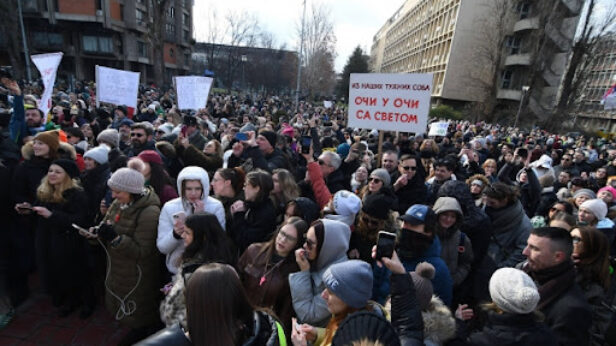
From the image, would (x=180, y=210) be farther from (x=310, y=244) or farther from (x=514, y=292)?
(x=514, y=292)

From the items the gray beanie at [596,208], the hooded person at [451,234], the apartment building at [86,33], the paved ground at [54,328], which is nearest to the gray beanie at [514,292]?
the hooded person at [451,234]

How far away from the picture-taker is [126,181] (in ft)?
9.26

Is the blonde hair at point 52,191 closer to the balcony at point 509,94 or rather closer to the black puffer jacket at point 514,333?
the black puffer jacket at point 514,333

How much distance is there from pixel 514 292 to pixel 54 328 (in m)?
4.10

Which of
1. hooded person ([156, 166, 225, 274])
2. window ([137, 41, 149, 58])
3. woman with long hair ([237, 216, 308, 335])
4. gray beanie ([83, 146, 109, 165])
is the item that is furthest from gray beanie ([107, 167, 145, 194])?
window ([137, 41, 149, 58])

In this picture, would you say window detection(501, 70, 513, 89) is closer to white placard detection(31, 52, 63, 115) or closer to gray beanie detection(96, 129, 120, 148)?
white placard detection(31, 52, 63, 115)

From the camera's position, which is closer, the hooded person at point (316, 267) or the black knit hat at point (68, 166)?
the hooded person at point (316, 267)

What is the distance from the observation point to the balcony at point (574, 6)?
105 feet

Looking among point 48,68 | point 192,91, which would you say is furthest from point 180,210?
point 192,91

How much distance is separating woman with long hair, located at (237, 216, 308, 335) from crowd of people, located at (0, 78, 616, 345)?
0.4 inches

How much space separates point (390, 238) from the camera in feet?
5.82

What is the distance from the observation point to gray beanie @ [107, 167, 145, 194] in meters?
2.79

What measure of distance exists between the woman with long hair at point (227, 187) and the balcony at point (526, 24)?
3932 centimetres

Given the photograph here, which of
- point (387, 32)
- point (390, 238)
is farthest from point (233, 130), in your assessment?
point (387, 32)
